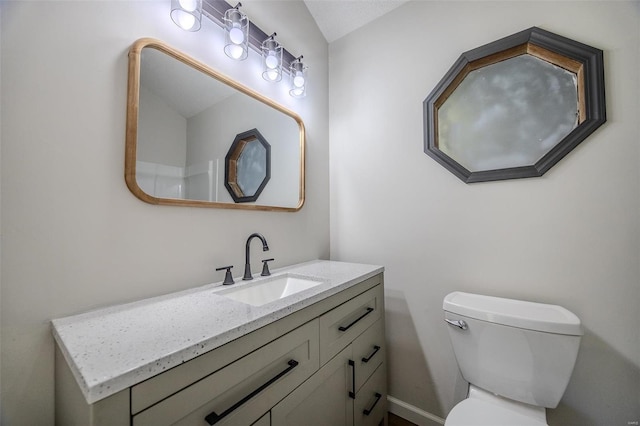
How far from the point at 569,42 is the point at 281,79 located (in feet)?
4.74

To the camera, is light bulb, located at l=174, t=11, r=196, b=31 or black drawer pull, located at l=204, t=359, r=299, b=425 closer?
black drawer pull, located at l=204, t=359, r=299, b=425

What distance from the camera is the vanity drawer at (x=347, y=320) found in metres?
0.97

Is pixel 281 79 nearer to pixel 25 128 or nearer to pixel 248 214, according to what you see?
pixel 248 214

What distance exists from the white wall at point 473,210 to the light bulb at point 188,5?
1.12m

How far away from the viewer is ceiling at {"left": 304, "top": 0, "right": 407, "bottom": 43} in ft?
5.42

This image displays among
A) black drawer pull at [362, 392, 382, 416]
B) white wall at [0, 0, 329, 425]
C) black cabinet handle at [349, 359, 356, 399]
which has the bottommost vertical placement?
black drawer pull at [362, 392, 382, 416]

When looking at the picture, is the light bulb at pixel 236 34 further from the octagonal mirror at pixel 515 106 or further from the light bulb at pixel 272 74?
the octagonal mirror at pixel 515 106

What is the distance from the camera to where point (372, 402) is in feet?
4.15

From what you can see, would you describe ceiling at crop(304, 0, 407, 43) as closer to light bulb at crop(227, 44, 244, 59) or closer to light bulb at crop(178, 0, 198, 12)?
light bulb at crop(227, 44, 244, 59)

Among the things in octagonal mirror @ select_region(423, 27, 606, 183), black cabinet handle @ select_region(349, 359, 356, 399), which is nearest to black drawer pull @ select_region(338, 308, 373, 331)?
black cabinet handle @ select_region(349, 359, 356, 399)

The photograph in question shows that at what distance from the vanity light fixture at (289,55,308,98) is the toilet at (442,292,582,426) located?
1.51 m

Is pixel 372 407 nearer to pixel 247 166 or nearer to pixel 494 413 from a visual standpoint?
pixel 494 413

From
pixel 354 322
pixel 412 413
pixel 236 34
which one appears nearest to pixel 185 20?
pixel 236 34

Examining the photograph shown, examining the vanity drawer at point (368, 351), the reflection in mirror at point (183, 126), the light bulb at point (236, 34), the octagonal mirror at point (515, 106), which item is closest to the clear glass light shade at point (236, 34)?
the light bulb at point (236, 34)
